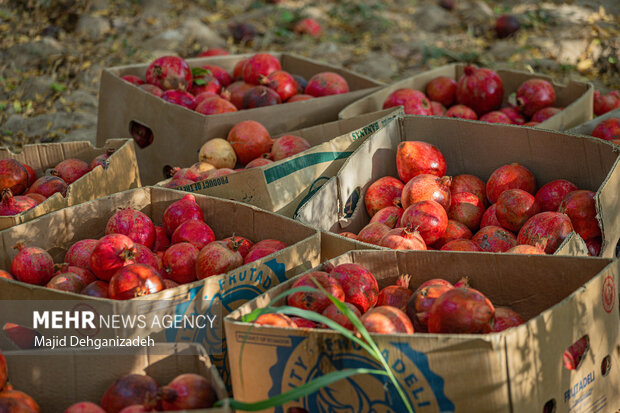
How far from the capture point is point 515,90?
14.8ft

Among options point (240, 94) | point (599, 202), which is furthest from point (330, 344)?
point (240, 94)

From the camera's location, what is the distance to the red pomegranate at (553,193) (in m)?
2.88

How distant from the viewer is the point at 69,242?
9.12ft

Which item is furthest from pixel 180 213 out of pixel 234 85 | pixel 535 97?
pixel 535 97

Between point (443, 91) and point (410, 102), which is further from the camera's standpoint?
point (443, 91)

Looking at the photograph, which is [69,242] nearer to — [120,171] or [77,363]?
[120,171]

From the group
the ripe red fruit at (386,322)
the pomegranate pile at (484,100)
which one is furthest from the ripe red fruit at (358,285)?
the pomegranate pile at (484,100)

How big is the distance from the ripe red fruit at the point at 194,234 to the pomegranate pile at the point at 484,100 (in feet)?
5.67

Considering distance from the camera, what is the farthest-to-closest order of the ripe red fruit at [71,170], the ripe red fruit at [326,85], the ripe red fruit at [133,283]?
the ripe red fruit at [326,85], the ripe red fruit at [71,170], the ripe red fruit at [133,283]

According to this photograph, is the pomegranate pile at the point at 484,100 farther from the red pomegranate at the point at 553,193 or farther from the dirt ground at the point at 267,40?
the dirt ground at the point at 267,40

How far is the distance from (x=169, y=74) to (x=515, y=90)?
2341mm

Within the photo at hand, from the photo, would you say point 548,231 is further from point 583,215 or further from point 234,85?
point 234,85

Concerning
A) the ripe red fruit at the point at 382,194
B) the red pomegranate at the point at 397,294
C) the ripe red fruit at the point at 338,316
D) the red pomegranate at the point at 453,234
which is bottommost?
the red pomegranate at the point at 453,234

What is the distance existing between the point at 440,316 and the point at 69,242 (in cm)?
166
